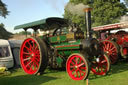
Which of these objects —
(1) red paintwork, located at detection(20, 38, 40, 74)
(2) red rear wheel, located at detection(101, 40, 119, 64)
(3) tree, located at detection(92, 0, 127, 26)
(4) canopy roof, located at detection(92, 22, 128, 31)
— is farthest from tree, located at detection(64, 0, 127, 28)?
(1) red paintwork, located at detection(20, 38, 40, 74)

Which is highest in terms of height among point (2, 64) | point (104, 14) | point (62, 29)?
point (104, 14)

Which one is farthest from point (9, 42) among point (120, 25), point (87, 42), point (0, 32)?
point (0, 32)

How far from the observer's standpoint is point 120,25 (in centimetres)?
971

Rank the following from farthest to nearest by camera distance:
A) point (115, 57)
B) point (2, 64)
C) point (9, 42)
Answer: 1. point (9, 42)
2. point (115, 57)
3. point (2, 64)

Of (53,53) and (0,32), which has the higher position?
(0,32)

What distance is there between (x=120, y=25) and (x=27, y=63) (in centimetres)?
560

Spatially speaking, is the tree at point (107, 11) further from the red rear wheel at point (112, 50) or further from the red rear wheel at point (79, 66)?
the red rear wheel at point (79, 66)

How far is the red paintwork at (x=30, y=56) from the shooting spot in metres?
7.15

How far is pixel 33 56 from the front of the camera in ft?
23.6

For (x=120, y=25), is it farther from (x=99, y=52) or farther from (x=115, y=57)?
(x=99, y=52)

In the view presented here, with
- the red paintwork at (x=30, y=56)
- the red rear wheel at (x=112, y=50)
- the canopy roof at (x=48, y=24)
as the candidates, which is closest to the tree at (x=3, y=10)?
the canopy roof at (x=48, y=24)

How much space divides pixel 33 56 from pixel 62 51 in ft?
4.25

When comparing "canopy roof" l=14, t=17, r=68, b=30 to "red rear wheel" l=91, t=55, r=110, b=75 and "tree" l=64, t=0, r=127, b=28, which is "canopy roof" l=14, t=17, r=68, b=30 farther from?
"tree" l=64, t=0, r=127, b=28

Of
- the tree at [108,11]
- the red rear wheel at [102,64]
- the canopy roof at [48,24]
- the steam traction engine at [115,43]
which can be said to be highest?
the tree at [108,11]
